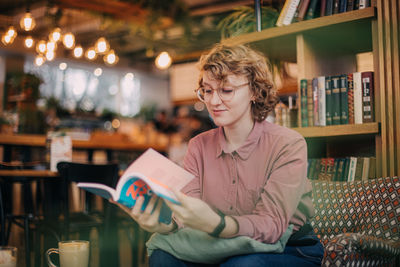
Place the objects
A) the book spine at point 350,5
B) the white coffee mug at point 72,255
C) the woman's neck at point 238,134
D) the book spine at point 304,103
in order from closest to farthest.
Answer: the white coffee mug at point 72,255, the woman's neck at point 238,134, the book spine at point 350,5, the book spine at point 304,103

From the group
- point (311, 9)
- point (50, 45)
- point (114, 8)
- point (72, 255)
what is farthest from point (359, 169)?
point (114, 8)

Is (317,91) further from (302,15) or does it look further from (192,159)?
(192,159)

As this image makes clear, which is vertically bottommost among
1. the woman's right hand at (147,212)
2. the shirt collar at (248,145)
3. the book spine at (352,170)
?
the woman's right hand at (147,212)

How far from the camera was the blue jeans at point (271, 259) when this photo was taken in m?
1.40

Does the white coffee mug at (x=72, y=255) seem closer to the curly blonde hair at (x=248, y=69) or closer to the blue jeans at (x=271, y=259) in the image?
the blue jeans at (x=271, y=259)

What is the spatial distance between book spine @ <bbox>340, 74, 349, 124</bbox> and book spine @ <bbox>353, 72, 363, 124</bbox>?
0.05m

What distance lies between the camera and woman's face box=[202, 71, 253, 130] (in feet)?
5.33

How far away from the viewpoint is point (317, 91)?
7.91 ft

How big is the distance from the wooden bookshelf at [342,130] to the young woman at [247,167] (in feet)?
2.35

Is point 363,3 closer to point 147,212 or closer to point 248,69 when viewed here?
point 248,69

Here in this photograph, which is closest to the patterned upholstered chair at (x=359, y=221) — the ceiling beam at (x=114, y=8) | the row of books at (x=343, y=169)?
the row of books at (x=343, y=169)

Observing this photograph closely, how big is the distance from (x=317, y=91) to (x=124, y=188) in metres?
1.48

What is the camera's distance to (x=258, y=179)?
1.60 metres

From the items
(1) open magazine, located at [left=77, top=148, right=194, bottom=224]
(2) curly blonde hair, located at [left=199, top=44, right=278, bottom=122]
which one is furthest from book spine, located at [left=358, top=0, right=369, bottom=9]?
(1) open magazine, located at [left=77, top=148, right=194, bottom=224]
